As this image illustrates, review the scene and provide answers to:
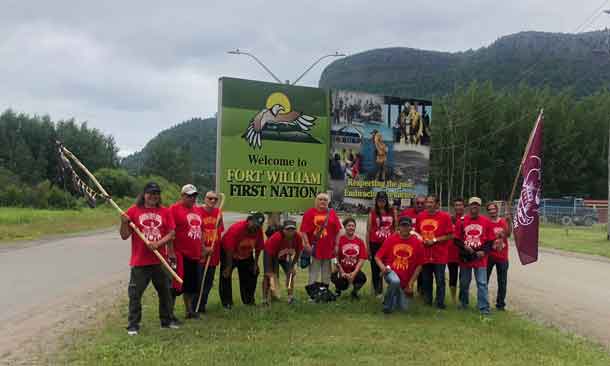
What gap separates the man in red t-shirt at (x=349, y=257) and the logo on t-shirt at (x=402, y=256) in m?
0.64

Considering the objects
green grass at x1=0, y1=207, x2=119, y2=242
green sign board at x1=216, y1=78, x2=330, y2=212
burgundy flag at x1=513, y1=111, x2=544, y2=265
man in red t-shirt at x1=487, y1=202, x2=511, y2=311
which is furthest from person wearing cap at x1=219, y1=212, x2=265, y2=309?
green grass at x1=0, y1=207, x2=119, y2=242

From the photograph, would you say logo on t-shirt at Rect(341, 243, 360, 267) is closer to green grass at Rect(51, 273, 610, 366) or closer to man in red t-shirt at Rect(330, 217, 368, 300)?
man in red t-shirt at Rect(330, 217, 368, 300)

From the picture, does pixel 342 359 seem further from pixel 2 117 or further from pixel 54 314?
pixel 2 117

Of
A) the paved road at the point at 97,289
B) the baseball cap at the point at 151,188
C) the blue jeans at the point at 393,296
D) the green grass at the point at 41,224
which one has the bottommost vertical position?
the green grass at the point at 41,224

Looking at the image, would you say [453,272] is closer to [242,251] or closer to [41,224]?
[242,251]

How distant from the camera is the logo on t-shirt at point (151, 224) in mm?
6609

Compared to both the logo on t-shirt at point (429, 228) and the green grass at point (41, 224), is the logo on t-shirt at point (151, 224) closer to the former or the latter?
the logo on t-shirt at point (429, 228)

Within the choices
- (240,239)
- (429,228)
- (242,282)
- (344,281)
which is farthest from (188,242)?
(429,228)

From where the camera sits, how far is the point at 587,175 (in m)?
54.5

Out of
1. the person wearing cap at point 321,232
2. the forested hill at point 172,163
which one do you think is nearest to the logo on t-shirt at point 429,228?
the person wearing cap at point 321,232

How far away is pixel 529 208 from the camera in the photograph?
29.5ft

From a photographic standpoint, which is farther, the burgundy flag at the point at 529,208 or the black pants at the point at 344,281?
the burgundy flag at the point at 529,208

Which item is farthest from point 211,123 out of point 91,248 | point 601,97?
point 91,248

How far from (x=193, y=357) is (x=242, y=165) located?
13.6 ft
